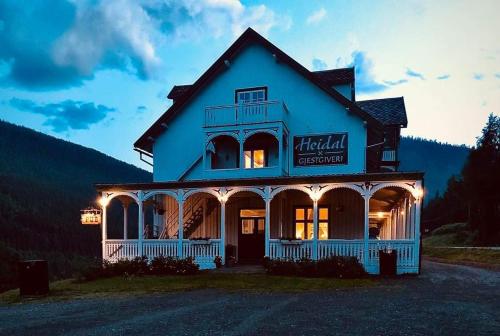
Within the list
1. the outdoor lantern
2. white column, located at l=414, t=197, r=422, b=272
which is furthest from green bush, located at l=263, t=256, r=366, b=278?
the outdoor lantern

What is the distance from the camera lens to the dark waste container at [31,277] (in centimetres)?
1262

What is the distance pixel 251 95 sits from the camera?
71.2 feet

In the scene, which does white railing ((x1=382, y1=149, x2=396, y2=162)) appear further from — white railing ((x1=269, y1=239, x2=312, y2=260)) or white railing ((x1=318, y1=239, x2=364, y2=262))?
white railing ((x1=269, y1=239, x2=312, y2=260))

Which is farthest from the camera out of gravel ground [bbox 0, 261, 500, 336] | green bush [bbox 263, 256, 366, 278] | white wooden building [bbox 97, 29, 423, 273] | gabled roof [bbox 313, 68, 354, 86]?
gabled roof [bbox 313, 68, 354, 86]

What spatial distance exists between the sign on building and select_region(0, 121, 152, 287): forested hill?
5821 cm

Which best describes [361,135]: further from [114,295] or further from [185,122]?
[114,295]

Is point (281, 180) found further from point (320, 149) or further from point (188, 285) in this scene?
point (188, 285)

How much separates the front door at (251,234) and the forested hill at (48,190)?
54.7 metres

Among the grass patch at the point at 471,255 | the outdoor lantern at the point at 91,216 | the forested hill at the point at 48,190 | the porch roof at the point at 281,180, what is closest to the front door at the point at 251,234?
the porch roof at the point at 281,180

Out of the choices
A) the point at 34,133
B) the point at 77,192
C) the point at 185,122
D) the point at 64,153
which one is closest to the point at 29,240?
the point at 77,192

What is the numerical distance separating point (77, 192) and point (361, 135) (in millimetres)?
95663

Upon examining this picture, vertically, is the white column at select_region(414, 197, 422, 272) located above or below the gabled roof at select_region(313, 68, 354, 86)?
below

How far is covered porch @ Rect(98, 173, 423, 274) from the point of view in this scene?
54.1ft

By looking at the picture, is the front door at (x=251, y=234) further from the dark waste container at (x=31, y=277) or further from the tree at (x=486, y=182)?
the tree at (x=486, y=182)
